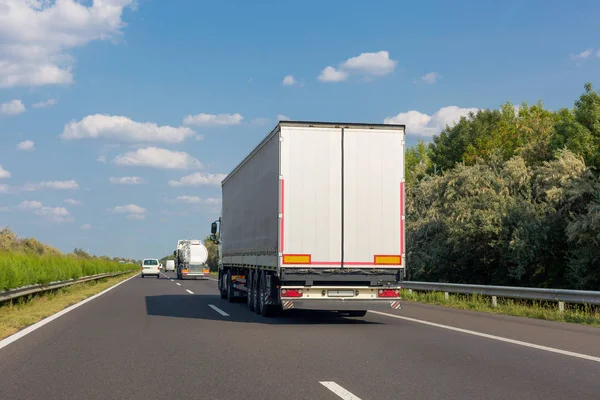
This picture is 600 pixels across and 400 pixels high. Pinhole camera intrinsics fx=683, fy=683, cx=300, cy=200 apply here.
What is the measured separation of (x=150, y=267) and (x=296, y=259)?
5387cm

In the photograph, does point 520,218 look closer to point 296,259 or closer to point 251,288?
point 251,288

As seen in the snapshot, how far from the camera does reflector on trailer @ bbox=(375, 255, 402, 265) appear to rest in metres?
13.7

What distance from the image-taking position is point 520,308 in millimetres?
17188

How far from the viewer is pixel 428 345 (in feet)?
33.9


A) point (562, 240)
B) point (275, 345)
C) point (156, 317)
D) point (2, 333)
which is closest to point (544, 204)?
point (562, 240)

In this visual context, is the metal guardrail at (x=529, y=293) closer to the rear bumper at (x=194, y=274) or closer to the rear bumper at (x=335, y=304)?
the rear bumper at (x=335, y=304)

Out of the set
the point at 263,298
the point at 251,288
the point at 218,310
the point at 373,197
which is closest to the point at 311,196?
the point at 373,197

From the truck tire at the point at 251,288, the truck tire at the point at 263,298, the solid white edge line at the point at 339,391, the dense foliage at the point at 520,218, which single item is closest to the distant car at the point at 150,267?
the dense foliage at the point at 520,218

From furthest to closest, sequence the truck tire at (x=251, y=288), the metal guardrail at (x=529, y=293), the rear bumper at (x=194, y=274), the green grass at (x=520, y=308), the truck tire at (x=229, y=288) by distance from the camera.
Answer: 1. the rear bumper at (x=194, y=274)
2. the truck tire at (x=229, y=288)
3. the truck tire at (x=251, y=288)
4. the metal guardrail at (x=529, y=293)
5. the green grass at (x=520, y=308)

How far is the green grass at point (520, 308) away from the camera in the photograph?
588 inches

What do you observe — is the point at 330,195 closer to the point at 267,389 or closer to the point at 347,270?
the point at 347,270

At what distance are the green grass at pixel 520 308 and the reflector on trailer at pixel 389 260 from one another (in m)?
4.14

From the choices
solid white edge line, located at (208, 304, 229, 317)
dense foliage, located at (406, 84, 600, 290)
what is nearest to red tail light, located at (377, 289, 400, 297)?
solid white edge line, located at (208, 304, 229, 317)

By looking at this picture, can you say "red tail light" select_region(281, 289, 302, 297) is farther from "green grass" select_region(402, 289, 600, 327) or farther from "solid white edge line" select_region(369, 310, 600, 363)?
"green grass" select_region(402, 289, 600, 327)
